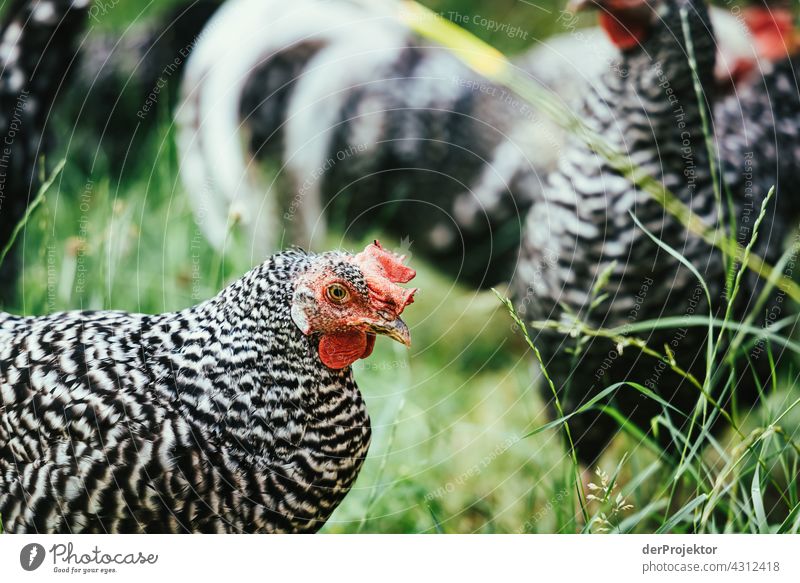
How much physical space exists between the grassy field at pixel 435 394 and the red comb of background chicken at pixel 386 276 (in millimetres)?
424

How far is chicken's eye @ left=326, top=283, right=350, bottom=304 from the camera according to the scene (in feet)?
3.95

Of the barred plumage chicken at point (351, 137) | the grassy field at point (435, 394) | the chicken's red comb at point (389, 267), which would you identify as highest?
the barred plumage chicken at point (351, 137)

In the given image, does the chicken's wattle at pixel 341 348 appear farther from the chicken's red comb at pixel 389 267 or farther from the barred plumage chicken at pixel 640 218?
the barred plumage chicken at pixel 640 218

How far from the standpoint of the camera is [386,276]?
124 cm

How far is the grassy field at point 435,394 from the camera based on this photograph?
1665 mm

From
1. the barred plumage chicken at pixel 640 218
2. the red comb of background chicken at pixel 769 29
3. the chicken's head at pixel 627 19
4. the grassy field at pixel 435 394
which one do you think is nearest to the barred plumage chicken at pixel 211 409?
the grassy field at pixel 435 394

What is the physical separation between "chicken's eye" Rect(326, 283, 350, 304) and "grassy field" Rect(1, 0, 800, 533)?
45 cm

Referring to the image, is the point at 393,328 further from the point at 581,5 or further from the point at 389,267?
the point at 581,5

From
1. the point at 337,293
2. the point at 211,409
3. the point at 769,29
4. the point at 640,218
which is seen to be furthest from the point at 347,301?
the point at 769,29

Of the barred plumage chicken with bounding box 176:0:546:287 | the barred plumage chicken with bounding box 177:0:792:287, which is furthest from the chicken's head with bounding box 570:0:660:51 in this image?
the barred plumage chicken with bounding box 176:0:546:287

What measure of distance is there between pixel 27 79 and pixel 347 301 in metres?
0.98

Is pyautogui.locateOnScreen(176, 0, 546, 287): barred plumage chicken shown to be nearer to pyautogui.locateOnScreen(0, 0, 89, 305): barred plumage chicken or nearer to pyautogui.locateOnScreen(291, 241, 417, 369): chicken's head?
pyautogui.locateOnScreen(0, 0, 89, 305): barred plumage chicken
